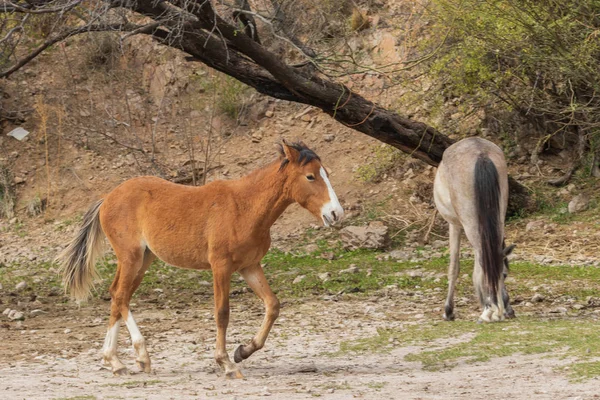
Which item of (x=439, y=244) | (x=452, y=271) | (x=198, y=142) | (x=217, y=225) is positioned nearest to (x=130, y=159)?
(x=198, y=142)

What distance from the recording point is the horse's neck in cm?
732

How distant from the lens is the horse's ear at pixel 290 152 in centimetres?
730

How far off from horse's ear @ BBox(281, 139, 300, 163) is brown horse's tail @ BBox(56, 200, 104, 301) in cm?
187

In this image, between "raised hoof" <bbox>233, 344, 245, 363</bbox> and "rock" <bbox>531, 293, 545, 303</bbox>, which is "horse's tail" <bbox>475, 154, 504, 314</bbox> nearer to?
"rock" <bbox>531, 293, 545, 303</bbox>

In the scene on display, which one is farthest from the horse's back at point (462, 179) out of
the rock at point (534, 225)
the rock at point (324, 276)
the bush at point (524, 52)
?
the rock at point (534, 225)

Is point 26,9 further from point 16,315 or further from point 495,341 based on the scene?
point 495,341

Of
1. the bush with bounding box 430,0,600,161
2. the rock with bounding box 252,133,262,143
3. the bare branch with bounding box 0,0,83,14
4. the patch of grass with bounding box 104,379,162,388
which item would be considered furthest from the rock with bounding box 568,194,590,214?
the patch of grass with bounding box 104,379,162,388

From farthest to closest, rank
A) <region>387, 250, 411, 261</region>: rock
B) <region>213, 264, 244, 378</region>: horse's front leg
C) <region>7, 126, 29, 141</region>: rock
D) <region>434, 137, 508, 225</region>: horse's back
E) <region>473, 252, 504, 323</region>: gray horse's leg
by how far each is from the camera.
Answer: <region>7, 126, 29, 141</region>: rock, <region>387, 250, 411, 261</region>: rock, <region>434, 137, 508, 225</region>: horse's back, <region>473, 252, 504, 323</region>: gray horse's leg, <region>213, 264, 244, 378</region>: horse's front leg

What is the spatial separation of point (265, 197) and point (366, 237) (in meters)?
6.31

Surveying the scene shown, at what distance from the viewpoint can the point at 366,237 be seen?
44.3ft

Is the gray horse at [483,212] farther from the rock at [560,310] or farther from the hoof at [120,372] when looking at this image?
the hoof at [120,372]

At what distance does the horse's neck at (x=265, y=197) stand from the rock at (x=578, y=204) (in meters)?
8.12

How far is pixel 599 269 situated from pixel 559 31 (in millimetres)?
3147

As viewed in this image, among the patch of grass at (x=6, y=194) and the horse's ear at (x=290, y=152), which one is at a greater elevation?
the horse's ear at (x=290, y=152)
